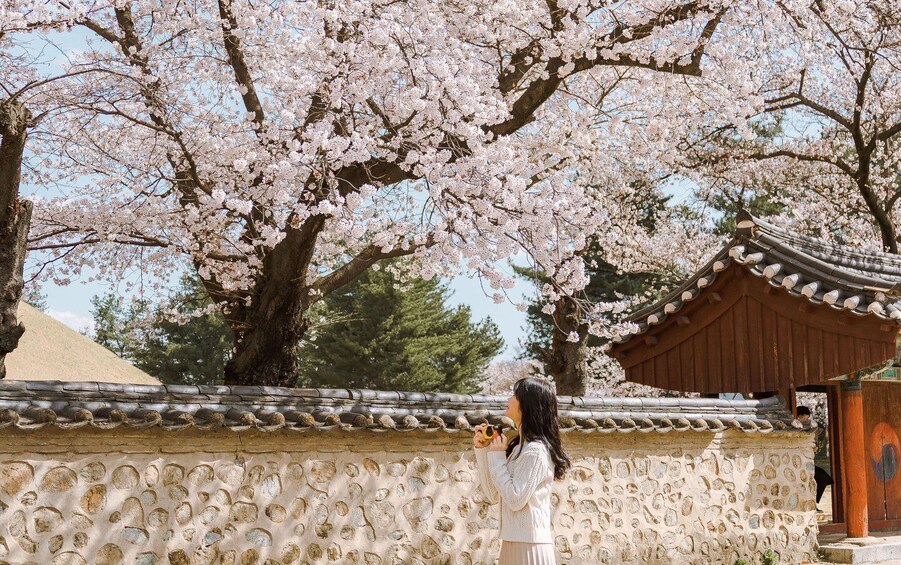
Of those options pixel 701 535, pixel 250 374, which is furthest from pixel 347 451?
pixel 701 535

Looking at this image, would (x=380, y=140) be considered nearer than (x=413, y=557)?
No

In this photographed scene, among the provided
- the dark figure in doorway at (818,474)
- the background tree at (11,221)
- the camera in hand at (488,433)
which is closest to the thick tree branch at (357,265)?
the background tree at (11,221)

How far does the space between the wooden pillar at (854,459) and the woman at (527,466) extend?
6439 mm

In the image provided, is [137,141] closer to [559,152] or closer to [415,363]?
[559,152]

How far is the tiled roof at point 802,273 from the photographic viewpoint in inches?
348

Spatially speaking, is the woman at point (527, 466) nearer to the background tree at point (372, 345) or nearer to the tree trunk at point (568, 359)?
the tree trunk at point (568, 359)

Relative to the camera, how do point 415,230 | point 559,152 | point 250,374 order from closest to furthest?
point 250,374 → point 415,230 → point 559,152

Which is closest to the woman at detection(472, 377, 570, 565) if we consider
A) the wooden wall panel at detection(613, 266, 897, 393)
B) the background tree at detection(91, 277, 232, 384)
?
the wooden wall panel at detection(613, 266, 897, 393)

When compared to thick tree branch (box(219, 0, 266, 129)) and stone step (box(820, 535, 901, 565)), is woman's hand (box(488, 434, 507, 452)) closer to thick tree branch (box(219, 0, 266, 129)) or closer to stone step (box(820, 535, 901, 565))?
thick tree branch (box(219, 0, 266, 129))

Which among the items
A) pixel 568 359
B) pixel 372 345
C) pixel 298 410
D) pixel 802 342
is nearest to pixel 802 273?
pixel 802 342

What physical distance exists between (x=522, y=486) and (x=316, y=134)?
4.31m

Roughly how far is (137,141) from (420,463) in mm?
6259

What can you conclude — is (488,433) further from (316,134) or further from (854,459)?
(854,459)

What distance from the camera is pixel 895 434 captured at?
1074 centimetres
